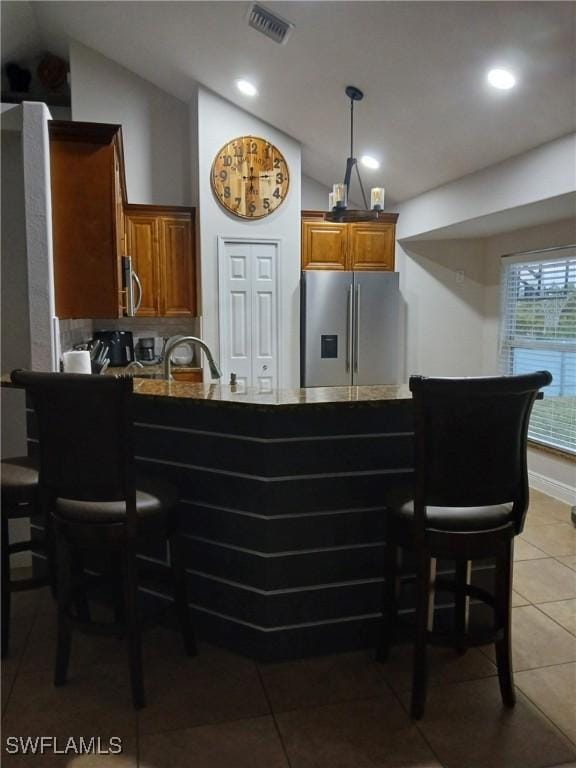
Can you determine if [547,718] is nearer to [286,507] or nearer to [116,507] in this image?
[286,507]

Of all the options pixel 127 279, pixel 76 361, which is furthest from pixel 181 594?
pixel 127 279

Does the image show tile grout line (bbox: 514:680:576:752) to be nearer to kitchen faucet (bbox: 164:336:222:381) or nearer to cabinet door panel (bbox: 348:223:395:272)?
kitchen faucet (bbox: 164:336:222:381)

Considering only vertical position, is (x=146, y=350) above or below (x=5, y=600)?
above

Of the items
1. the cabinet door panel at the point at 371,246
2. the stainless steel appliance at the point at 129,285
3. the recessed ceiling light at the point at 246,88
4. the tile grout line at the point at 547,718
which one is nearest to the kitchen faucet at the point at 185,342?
the stainless steel appliance at the point at 129,285

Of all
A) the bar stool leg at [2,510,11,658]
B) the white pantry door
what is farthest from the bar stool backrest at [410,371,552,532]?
the white pantry door

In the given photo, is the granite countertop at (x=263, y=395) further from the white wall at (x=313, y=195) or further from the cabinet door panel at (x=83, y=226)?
the white wall at (x=313, y=195)

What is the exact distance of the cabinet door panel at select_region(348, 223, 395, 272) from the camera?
17.7 ft

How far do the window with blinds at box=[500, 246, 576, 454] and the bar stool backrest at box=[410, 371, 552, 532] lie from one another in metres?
2.81

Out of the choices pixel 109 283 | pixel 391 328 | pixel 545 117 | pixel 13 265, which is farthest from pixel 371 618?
pixel 391 328

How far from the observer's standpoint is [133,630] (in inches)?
77.6

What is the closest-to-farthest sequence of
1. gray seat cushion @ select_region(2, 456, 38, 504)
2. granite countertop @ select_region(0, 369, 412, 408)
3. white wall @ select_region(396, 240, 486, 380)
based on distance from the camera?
granite countertop @ select_region(0, 369, 412, 408) → gray seat cushion @ select_region(2, 456, 38, 504) → white wall @ select_region(396, 240, 486, 380)

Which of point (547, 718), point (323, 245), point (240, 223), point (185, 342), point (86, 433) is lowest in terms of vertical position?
point (547, 718)

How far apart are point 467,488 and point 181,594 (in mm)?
1156

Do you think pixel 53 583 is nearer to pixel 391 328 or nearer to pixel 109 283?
pixel 109 283
